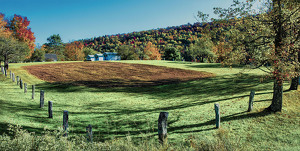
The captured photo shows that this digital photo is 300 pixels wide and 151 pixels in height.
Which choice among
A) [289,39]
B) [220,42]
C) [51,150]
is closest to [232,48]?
[220,42]

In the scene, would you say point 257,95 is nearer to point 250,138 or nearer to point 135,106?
point 250,138

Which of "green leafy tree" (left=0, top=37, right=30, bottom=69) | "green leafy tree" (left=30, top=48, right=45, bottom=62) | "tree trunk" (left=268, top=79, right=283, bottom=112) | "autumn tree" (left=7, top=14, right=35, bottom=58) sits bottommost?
"tree trunk" (left=268, top=79, right=283, bottom=112)

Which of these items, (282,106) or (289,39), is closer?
(289,39)

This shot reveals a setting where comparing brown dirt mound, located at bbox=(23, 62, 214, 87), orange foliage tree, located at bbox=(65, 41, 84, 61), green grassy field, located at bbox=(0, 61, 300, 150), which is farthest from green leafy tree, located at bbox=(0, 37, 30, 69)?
orange foliage tree, located at bbox=(65, 41, 84, 61)

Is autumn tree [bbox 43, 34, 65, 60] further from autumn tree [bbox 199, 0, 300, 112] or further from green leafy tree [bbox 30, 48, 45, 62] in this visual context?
autumn tree [bbox 199, 0, 300, 112]

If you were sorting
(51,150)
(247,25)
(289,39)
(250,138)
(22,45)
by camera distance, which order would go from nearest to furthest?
(51,150) → (250,138) → (289,39) → (247,25) → (22,45)

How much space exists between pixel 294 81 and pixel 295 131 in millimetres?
8040

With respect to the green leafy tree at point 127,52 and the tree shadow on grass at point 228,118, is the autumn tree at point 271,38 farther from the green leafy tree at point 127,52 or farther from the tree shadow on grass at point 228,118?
the green leafy tree at point 127,52

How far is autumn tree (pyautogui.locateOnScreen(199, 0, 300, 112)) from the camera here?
34.0 feet

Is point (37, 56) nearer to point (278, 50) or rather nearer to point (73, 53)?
point (73, 53)

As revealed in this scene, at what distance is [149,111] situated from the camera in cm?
1484

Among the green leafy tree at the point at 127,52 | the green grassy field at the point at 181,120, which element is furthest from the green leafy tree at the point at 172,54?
the green grassy field at the point at 181,120

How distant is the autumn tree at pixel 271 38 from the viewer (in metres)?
10.4

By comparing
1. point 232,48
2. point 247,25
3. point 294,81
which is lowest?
point 294,81
